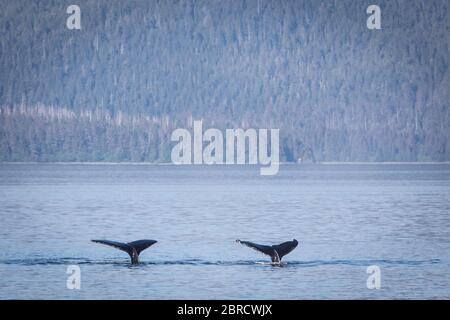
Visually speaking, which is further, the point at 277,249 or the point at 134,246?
the point at 277,249

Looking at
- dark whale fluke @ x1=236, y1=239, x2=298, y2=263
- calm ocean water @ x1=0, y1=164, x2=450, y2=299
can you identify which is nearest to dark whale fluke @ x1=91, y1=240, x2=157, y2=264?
Result: calm ocean water @ x1=0, y1=164, x2=450, y2=299

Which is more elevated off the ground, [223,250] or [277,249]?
[277,249]

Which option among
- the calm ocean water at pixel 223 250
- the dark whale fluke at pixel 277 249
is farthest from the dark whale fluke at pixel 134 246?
the dark whale fluke at pixel 277 249

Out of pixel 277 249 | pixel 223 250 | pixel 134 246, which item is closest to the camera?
pixel 134 246

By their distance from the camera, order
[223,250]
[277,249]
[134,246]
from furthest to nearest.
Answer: [223,250], [277,249], [134,246]

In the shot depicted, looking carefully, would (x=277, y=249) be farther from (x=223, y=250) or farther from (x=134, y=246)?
(x=223, y=250)

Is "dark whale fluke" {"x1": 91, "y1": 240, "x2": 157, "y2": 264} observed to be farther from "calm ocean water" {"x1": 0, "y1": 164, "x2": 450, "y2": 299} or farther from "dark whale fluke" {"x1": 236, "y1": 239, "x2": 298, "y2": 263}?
"dark whale fluke" {"x1": 236, "y1": 239, "x2": 298, "y2": 263}

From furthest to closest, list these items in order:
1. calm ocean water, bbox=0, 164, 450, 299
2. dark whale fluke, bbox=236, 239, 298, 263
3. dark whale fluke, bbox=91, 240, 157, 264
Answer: dark whale fluke, bbox=236, 239, 298, 263
dark whale fluke, bbox=91, 240, 157, 264
calm ocean water, bbox=0, 164, 450, 299

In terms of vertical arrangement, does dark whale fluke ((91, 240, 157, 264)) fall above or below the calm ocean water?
above

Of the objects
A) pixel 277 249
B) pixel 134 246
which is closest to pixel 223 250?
pixel 277 249

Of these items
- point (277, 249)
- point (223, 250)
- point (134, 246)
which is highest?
point (134, 246)

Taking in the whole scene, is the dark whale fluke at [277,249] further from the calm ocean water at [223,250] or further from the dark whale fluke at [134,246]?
the dark whale fluke at [134,246]

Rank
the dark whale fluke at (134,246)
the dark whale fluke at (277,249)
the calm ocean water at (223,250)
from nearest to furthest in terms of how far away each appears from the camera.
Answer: the calm ocean water at (223,250)
the dark whale fluke at (134,246)
the dark whale fluke at (277,249)

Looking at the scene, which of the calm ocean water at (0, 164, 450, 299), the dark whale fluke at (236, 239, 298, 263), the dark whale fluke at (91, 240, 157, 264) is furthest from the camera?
the dark whale fluke at (236, 239, 298, 263)
